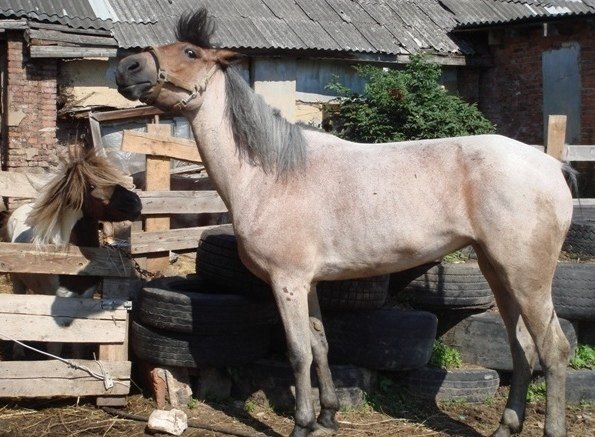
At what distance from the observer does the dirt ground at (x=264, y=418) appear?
536 cm

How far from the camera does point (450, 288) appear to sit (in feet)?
20.6

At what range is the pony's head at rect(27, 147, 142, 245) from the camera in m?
5.94

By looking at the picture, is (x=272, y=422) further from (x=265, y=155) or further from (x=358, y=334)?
(x=265, y=155)

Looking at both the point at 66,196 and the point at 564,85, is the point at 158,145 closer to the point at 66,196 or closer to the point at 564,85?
the point at 66,196

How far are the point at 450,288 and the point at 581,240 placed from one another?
1.95 m

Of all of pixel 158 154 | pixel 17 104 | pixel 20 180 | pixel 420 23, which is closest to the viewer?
pixel 20 180

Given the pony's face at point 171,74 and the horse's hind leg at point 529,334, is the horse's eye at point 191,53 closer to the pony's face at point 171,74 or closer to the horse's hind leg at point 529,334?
the pony's face at point 171,74

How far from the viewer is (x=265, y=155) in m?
5.12

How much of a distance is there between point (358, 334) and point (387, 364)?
312 mm

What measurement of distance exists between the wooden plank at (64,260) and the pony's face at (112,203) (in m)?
0.28

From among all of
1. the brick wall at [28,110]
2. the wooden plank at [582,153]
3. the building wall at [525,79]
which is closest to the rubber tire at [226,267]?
the wooden plank at [582,153]

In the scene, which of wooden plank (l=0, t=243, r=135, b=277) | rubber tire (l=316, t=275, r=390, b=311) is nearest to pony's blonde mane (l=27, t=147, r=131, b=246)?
wooden plank (l=0, t=243, r=135, b=277)

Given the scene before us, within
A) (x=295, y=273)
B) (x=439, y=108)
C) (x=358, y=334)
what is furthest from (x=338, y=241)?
(x=439, y=108)

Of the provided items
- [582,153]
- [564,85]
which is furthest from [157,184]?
[564,85]
